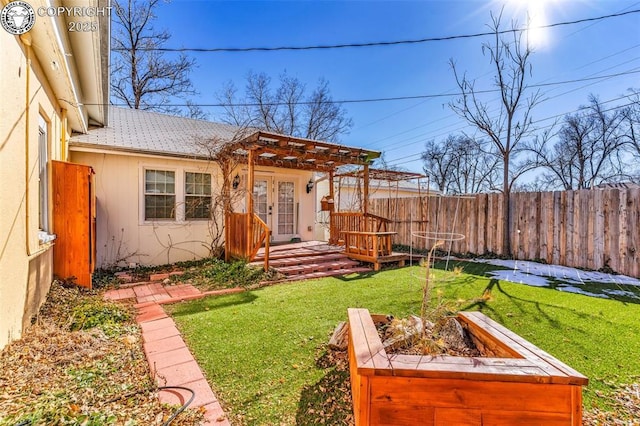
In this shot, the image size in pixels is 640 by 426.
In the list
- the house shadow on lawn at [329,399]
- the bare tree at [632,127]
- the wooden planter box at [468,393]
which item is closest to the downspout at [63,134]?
the house shadow on lawn at [329,399]

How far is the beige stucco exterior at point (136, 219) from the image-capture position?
6.55 m

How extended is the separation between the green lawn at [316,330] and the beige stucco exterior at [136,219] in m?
3.23

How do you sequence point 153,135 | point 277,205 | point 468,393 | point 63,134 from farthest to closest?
point 277,205, point 153,135, point 63,134, point 468,393

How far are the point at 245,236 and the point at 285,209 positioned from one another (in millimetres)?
2916

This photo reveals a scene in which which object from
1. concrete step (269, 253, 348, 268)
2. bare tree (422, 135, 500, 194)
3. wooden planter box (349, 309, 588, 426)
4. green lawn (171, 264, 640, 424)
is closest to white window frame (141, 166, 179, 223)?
concrete step (269, 253, 348, 268)

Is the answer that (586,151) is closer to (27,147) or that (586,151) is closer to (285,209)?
(285,209)

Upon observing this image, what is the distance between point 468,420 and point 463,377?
0.23 metres

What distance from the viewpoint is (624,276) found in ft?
18.4

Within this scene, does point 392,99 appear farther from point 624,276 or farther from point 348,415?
point 348,415

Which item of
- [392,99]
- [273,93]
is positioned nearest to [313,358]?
[392,99]

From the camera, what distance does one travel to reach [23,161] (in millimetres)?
2963

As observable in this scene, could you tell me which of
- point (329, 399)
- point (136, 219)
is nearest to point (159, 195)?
point (136, 219)

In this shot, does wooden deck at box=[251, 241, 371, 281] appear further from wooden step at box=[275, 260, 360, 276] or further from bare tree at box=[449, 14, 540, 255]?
bare tree at box=[449, 14, 540, 255]

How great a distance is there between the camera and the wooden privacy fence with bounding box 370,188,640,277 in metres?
5.65
